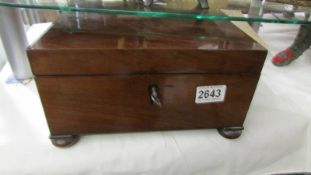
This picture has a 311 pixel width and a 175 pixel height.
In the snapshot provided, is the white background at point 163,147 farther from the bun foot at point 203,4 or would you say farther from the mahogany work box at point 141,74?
the bun foot at point 203,4

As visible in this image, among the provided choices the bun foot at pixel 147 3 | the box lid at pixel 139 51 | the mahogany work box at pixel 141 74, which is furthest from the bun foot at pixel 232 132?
the bun foot at pixel 147 3

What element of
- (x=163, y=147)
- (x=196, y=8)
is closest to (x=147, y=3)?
(x=196, y=8)

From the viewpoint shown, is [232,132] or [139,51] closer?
[139,51]

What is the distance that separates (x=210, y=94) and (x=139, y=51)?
0.14 m

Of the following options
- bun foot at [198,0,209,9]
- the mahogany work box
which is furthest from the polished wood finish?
bun foot at [198,0,209,9]

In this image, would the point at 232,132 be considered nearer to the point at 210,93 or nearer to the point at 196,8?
the point at 210,93

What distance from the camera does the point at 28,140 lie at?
439mm

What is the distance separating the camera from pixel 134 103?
15.4 inches

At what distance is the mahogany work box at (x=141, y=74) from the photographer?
0.34 m

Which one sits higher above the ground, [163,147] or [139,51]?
[139,51]

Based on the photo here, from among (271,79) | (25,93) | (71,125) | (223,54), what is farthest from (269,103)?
(25,93)

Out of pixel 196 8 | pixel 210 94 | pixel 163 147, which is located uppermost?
pixel 196 8

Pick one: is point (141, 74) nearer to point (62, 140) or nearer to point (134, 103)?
point (134, 103)

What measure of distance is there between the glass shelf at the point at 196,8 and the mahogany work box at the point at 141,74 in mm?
34
